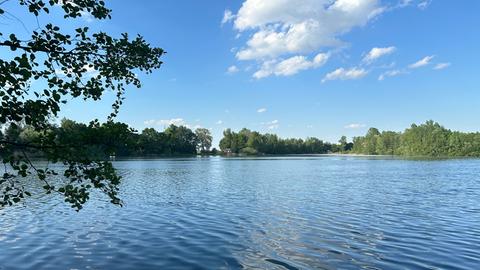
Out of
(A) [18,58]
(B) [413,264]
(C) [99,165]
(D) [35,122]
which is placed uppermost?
(A) [18,58]

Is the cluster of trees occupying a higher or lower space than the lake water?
higher

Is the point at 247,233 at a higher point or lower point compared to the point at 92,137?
lower

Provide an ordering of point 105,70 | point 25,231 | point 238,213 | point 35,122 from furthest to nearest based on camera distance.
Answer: point 238,213
point 25,231
point 105,70
point 35,122

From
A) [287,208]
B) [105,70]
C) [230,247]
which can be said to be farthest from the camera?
[287,208]

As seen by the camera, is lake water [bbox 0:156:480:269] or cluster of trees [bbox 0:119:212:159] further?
lake water [bbox 0:156:480:269]

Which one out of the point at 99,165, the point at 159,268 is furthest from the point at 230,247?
the point at 99,165

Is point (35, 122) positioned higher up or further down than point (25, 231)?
higher up

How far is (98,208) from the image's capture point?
27859 millimetres

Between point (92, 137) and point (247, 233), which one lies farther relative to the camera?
point (247, 233)

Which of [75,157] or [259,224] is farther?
[259,224]

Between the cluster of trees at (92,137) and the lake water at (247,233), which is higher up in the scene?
the cluster of trees at (92,137)

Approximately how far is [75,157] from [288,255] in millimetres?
10701

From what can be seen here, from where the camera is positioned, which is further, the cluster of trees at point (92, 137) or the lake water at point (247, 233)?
the lake water at point (247, 233)

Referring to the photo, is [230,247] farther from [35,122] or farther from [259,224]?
[35,122]
